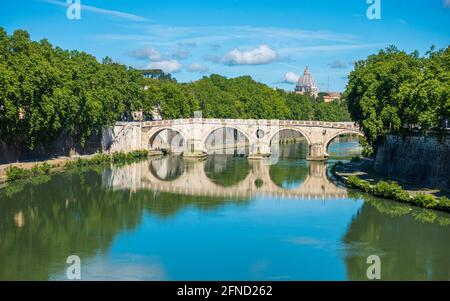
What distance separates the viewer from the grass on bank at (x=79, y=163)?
38625 mm

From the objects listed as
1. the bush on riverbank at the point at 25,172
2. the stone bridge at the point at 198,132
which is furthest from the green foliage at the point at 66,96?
the stone bridge at the point at 198,132

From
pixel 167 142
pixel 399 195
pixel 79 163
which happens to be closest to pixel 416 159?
pixel 399 195

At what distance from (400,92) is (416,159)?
418 cm

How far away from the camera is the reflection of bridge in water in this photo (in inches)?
1481

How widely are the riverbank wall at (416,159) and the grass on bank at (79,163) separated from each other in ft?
68.8

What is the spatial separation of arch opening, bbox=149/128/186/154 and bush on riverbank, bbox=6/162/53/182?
21.9 metres

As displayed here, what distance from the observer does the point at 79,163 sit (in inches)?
1911

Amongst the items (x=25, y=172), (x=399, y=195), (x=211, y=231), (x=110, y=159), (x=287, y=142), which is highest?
(x=25, y=172)

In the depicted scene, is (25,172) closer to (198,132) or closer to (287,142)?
(198,132)

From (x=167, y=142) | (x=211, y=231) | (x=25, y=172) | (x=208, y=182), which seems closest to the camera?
(x=211, y=231)

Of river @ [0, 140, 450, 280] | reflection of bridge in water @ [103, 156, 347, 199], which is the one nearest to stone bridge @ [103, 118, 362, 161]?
reflection of bridge in water @ [103, 156, 347, 199]

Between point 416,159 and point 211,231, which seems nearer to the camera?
point 211,231

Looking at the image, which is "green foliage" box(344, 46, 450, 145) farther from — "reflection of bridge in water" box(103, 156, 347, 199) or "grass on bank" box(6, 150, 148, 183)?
"grass on bank" box(6, 150, 148, 183)
